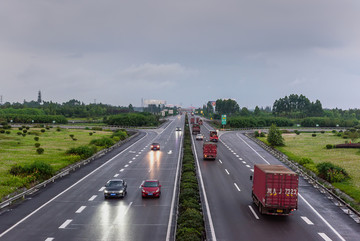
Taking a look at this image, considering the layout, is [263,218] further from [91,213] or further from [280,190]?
[91,213]

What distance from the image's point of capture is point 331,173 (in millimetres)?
34156

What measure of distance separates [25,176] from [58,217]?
46.3 ft

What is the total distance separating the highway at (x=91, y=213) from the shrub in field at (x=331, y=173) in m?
17.6

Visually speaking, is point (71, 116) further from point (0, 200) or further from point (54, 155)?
point (0, 200)

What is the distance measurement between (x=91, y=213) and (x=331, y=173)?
27024mm

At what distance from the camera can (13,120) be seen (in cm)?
14062

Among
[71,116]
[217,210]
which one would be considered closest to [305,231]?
[217,210]

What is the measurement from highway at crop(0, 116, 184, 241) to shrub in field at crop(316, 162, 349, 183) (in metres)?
17.6

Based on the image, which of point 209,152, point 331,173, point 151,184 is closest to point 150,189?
point 151,184

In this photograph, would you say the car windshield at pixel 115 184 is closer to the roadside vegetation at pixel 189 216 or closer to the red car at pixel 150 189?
the red car at pixel 150 189

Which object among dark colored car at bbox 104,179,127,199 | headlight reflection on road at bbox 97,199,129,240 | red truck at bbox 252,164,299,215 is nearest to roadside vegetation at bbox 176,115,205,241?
headlight reflection on road at bbox 97,199,129,240

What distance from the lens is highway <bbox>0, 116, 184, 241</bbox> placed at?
18578mm

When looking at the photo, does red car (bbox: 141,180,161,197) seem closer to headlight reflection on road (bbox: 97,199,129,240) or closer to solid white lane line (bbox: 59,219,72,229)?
headlight reflection on road (bbox: 97,199,129,240)

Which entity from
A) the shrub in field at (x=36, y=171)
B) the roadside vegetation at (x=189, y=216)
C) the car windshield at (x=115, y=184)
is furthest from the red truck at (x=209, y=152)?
the shrub in field at (x=36, y=171)
